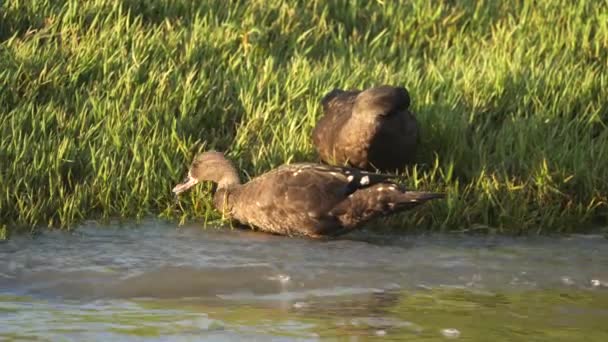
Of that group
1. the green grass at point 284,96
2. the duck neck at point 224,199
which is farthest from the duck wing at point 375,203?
the duck neck at point 224,199

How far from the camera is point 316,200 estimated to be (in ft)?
28.0

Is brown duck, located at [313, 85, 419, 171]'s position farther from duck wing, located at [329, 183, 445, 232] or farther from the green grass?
duck wing, located at [329, 183, 445, 232]

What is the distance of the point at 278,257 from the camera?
812 centimetres

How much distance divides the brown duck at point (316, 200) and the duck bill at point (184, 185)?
27 centimetres

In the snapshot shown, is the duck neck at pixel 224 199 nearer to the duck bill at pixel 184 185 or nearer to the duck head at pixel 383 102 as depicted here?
the duck bill at pixel 184 185

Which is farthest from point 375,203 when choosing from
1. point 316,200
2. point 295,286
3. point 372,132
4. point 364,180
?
point 295,286

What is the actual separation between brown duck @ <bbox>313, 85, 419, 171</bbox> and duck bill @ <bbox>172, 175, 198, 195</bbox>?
0.89 meters

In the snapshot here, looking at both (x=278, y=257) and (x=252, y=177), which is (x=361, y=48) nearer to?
(x=252, y=177)

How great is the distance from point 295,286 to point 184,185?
5.26 ft

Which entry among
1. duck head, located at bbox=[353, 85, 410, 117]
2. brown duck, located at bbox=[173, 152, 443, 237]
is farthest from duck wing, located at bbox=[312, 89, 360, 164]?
brown duck, located at bbox=[173, 152, 443, 237]

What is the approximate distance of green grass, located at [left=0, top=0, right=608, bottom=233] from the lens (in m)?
8.94

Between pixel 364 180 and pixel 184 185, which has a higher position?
pixel 364 180

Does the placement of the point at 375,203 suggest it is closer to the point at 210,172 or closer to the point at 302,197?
the point at 302,197

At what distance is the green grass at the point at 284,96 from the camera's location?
29.3ft
